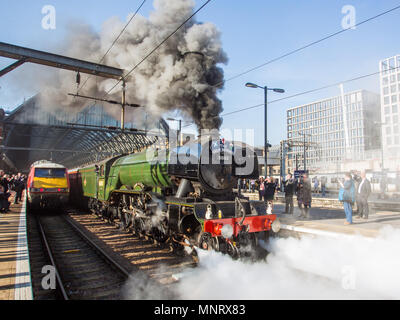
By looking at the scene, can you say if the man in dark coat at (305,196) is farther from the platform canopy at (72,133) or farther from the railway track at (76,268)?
the platform canopy at (72,133)

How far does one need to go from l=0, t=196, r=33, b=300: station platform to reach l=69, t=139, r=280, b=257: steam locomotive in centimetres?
245

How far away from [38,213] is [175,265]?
10.0 m

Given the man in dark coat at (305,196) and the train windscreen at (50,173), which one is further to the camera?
the train windscreen at (50,173)

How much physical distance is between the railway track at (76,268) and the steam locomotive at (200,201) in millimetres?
1274

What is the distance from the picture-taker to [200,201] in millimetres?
5184

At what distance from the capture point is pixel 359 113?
60.2m

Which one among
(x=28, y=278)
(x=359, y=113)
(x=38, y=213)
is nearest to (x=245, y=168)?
(x=28, y=278)

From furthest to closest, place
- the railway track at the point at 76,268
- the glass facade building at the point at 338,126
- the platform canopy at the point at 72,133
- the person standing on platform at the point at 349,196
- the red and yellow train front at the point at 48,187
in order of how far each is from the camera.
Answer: the glass facade building at the point at 338,126 → the platform canopy at the point at 72,133 → the red and yellow train front at the point at 48,187 → the person standing on platform at the point at 349,196 → the railway track at the point at 76,268

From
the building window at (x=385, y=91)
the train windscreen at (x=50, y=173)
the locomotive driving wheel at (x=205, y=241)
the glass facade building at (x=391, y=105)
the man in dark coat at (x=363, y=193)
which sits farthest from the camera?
the building window at (x=385, y=91)

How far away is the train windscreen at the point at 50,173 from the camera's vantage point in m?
11.1

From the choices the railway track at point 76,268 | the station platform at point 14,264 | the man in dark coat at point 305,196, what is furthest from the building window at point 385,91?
the station platform at point 14,264

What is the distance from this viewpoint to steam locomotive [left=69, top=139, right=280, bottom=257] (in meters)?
4.85

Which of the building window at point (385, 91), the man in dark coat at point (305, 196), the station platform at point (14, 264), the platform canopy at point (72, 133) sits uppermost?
the building window at point (385, 91)
